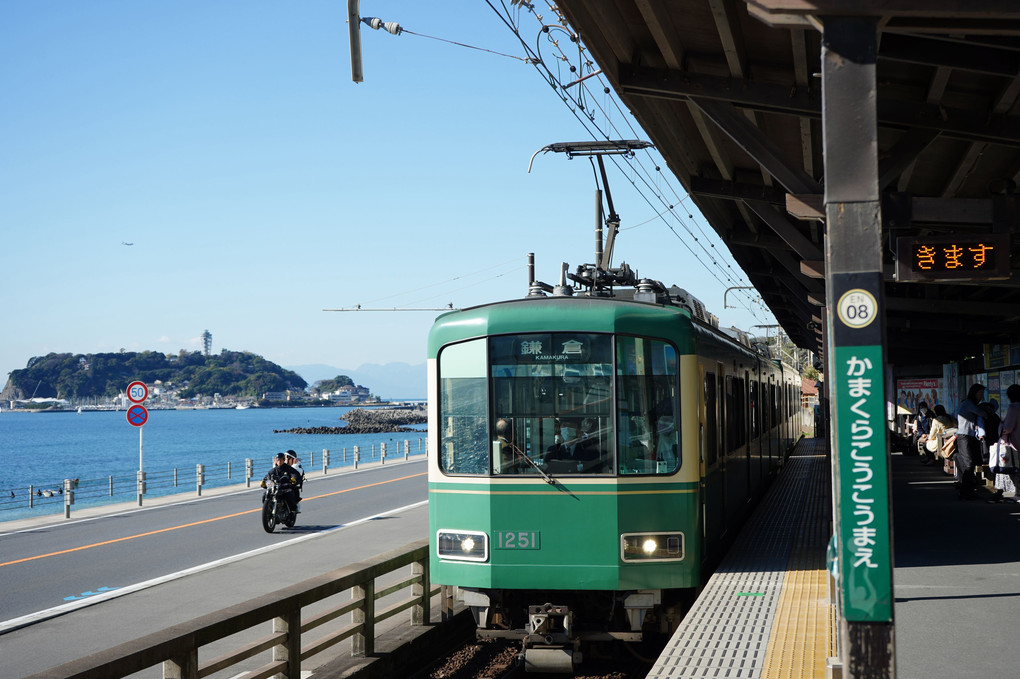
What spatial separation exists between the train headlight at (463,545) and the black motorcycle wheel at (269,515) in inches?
453

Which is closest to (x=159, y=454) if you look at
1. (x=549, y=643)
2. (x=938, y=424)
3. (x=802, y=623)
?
(x=938, y=424)

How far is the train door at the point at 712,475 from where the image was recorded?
8.81m

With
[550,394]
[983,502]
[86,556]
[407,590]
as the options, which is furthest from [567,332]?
[86,556]

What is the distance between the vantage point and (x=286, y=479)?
19.7 metres

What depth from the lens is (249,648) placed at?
21.3ft

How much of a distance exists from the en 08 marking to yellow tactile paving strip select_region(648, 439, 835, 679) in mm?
1362

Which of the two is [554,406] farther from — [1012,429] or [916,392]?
[916,392]

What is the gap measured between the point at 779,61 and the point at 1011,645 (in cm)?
480

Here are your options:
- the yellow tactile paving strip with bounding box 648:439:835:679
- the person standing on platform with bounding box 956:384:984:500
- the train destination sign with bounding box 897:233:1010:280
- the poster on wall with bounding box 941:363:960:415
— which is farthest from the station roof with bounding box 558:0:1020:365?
the poster on wall with bounding box 941:363:960:415

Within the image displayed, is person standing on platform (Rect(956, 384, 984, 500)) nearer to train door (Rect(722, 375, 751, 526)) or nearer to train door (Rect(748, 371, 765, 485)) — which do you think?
train door (Rect(748, 371, 765, 485))

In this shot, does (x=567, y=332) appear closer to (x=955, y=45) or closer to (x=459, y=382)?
(x=459, y=382)

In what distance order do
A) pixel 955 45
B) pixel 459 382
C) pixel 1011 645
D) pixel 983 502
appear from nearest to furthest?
pixel 1011 645, pixel 955 45, pixel 459 382, pixel 983 502

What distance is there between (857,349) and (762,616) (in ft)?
11.9

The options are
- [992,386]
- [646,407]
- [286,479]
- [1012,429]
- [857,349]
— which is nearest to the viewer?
[857,349]
